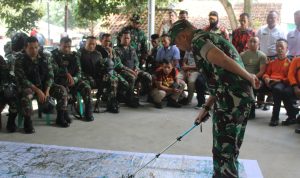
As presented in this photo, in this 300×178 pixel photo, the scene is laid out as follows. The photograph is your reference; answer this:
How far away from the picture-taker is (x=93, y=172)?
3.35 meters

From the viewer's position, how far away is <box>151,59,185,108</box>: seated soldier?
6426mm

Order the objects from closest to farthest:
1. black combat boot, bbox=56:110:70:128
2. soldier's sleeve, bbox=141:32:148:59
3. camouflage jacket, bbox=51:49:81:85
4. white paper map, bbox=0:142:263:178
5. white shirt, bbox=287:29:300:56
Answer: white paper map, bbox=0:142:263:178, black combat boot, bbox=56:110:70:128, camouflage jacket, bbox=51:49:81:85, white shirt, bbox=287:29:300:56, soldier's sleeve, bbox=141:32:148:59

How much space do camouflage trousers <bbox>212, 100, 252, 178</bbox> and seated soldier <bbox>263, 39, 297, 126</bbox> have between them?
10.9 ft

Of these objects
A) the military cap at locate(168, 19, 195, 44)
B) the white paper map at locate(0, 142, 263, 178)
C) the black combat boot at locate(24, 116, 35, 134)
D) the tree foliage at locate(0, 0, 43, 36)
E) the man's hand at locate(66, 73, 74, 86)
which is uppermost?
the tree foliage at locate(0, 0, 43, 36)

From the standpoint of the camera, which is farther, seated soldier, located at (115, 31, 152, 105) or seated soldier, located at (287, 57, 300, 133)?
seated soldier, located at (115, 31, 152, 105)

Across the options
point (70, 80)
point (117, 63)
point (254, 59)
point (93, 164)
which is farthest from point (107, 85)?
point (93, 164)

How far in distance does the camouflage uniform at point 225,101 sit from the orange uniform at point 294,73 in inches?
132

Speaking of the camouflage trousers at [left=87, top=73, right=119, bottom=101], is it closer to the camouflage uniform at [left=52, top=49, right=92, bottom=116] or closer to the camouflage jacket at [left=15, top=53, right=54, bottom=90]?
the camouflage uniform at [left=52, top=49, right=92, bottom=116]

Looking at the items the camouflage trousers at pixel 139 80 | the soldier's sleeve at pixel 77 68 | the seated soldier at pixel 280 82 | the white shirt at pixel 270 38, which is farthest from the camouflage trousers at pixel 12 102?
the white shirt at pixel 270 38

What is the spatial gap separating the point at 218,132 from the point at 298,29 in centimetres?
448

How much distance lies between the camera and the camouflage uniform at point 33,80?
188 inches

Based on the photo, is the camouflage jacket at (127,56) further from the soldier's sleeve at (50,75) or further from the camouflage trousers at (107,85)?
the soldier's sleeve at (50,75)

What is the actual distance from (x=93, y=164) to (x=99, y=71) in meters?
2.78

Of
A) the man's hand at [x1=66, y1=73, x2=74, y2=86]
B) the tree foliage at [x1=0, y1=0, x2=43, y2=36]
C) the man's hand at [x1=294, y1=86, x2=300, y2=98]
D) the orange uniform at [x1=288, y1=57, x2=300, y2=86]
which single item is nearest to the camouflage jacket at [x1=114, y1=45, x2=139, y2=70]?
the man's hand at [x1=66, y1=73, x2=74, y2=86]
